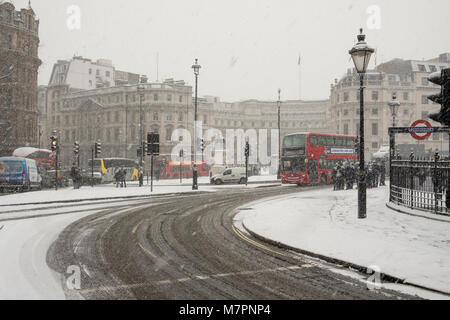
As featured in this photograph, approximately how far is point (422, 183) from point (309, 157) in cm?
1655

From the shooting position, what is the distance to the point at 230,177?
37.8 metres

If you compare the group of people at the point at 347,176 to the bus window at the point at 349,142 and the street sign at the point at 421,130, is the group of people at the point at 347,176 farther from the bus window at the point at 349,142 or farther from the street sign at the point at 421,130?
the street sign at the point at 421,130

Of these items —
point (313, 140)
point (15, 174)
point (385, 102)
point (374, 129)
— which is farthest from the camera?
point (374, 129)

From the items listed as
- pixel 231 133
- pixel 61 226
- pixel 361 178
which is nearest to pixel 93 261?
pixel 61 226

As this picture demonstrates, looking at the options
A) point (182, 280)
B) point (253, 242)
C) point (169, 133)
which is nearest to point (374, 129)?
point (169, 133)

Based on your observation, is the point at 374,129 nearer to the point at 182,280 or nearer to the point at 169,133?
the point at 169,133

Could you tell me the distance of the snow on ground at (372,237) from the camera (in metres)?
6.70

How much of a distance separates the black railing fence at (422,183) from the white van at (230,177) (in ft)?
74.9

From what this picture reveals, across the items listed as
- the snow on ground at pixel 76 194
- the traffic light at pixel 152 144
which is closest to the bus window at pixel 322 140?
the snow on ground at pixel 76 194

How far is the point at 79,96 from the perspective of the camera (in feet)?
290

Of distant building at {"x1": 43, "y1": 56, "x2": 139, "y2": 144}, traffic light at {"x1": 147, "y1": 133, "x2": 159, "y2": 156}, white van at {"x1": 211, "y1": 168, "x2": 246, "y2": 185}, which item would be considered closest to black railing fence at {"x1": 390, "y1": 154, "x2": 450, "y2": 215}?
traffic light at {"x1": 147, "y1": 133, "x2": 159, "y2": 156}

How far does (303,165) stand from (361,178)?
17671 mm

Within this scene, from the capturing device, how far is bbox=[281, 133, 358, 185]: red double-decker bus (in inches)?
1182
